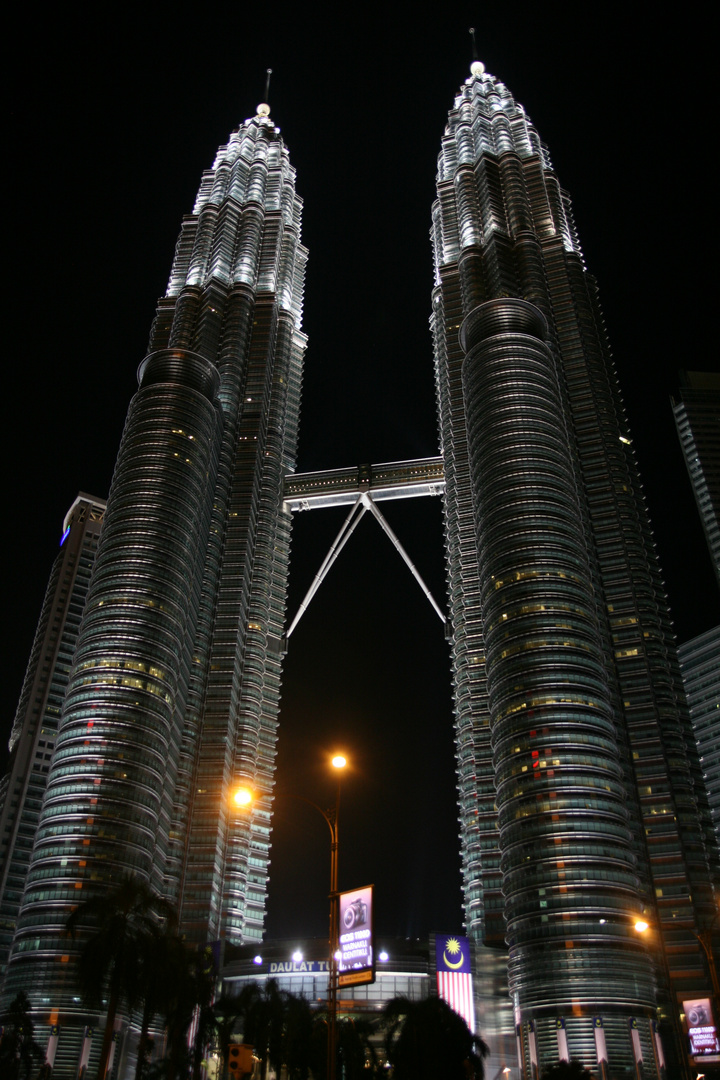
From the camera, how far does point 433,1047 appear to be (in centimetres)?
7412

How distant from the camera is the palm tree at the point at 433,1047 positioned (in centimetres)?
7256

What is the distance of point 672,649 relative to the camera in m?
193

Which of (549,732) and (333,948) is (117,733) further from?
(333,948)

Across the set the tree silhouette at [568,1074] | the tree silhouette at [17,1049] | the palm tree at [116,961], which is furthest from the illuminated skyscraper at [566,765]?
the palm tree at [116,961]

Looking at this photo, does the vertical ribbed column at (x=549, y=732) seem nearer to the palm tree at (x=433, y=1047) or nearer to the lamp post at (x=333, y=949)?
the palm tree at (x=433, y=1047)

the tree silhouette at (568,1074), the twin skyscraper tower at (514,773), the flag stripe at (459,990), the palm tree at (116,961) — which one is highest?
the twin skyscraper tower at (514,773)

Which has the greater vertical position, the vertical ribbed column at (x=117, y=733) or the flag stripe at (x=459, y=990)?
the vertical ribbed column at (x=117, y=733)

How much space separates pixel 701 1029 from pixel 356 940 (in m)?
33.2

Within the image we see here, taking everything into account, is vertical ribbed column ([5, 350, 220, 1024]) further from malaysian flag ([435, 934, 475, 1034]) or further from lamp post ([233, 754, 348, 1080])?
lamp post ([233, 754, 348, 1080])

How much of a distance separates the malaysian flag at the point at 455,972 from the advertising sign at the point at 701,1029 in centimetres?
9015

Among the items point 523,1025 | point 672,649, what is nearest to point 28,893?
point 523,1025

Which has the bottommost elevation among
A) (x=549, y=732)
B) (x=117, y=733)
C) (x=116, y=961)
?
(x=116, y=961)

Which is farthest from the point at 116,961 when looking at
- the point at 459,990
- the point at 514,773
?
the point at 514,773

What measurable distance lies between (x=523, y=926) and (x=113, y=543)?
109756mm
